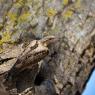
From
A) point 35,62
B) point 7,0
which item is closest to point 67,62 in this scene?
point 35,62

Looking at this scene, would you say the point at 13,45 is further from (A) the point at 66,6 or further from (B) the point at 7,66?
(A) the point at 66,6

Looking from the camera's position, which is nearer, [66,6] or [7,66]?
[7,66]

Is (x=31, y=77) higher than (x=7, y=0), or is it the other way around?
(x=7, y=0)

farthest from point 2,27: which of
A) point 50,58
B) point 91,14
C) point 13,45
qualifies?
point 91,14

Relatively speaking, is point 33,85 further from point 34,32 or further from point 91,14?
point 91,14

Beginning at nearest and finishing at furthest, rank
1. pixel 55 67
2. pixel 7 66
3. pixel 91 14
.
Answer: pixel 7 66
pixel 55 67
pixel 91 14

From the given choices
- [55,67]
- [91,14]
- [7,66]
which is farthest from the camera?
[91,14]
